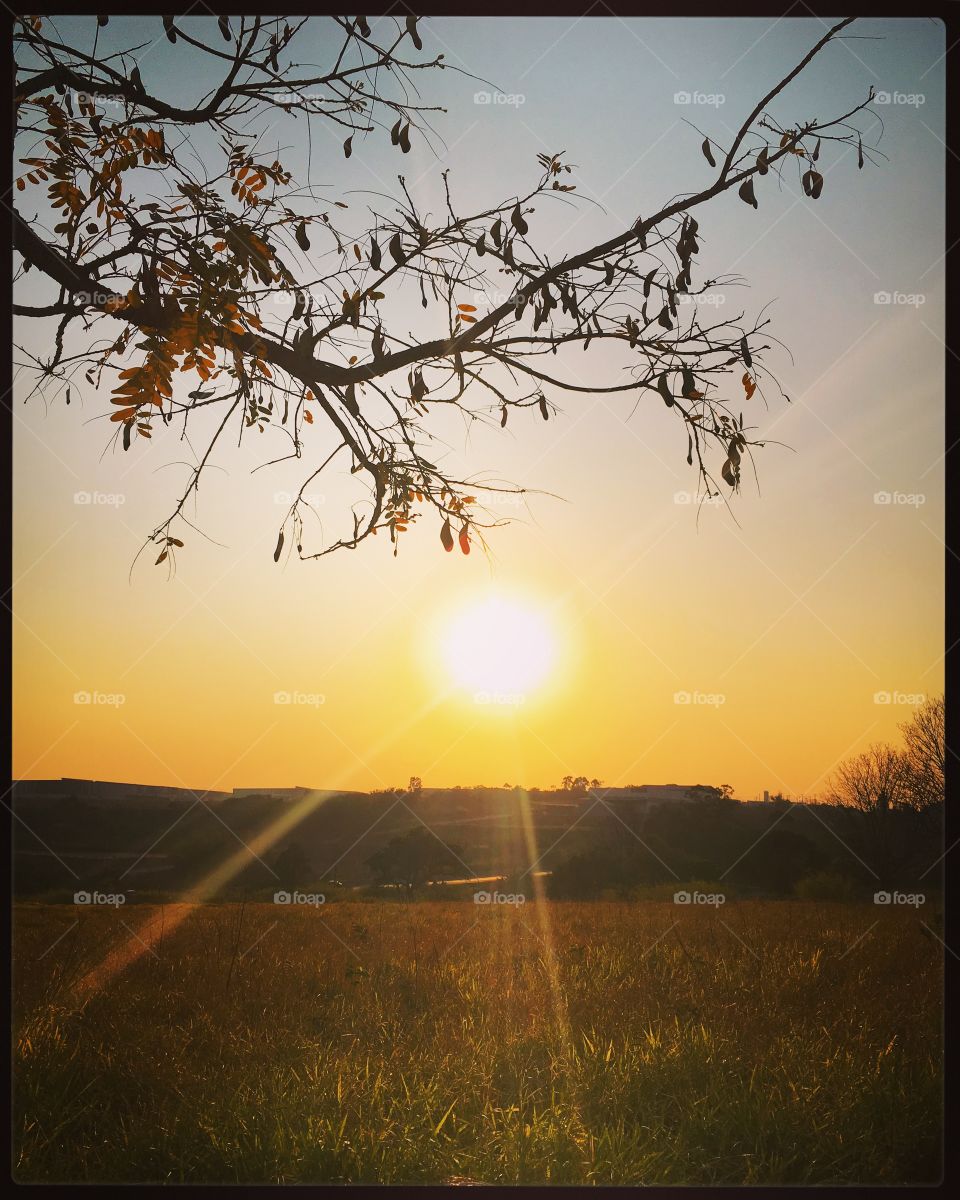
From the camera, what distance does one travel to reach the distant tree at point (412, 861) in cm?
959

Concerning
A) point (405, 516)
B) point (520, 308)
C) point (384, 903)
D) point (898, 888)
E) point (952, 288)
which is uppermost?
point (952, 288)

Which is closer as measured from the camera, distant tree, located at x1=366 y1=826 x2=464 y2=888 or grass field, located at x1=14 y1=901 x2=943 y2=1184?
grass field, located at x1=14 y1=901 x2=943 y2=1184

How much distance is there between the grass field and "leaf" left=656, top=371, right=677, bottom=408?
2337 mm

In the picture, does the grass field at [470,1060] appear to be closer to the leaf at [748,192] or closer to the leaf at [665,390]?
the leaf at [665,390]

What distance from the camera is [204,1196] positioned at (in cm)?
293

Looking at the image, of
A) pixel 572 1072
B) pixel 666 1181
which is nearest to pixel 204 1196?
pixel 572 1072

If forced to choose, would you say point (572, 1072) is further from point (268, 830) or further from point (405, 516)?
point (268, 830)

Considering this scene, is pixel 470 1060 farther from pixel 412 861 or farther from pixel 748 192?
pixel 412 861

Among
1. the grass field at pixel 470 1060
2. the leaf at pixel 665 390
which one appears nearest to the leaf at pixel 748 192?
the leaf at pixel 665 390

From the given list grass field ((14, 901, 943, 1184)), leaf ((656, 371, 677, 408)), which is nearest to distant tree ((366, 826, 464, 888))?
grass field ((14, 901, 943, 1184))

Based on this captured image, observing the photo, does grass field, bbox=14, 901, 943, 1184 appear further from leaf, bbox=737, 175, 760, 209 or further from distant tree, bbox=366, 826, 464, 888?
distant tree, bbox=366, 826, 464, 888

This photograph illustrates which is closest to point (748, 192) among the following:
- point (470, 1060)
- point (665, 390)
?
point (665, 390)

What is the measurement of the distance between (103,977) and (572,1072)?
2698mm

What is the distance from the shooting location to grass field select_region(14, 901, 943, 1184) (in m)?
2.97
